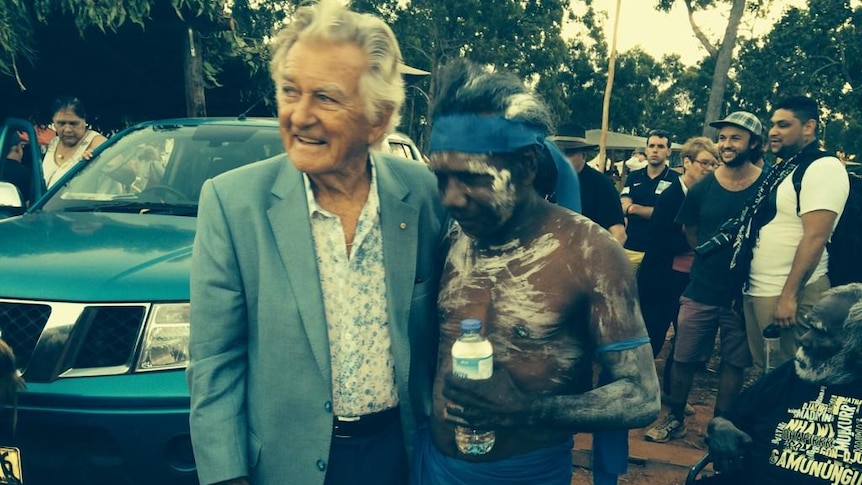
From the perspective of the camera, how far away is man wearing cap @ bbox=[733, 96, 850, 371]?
3.63m

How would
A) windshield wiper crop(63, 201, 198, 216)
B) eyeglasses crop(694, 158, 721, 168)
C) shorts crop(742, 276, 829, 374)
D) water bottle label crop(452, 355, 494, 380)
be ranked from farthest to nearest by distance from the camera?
eyeglasses crop(694, 158, 721, 168) < shorts crop(742, 276, 829, 374) < windshield wiper crop(63, 201, 198, 216) < water bottle label crop(452, 355, 494, 380)

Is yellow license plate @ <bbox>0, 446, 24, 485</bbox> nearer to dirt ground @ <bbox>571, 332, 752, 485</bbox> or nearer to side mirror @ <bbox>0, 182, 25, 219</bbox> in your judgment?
side mirror @ <bbox>0, 182, 25, 219</bbox>

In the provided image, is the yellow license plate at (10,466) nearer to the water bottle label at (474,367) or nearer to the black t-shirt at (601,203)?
the water bottle label at (474,367)

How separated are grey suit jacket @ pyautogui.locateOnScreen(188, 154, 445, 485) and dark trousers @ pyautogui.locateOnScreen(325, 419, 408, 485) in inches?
2.7

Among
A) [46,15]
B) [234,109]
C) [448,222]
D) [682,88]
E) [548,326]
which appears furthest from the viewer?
[682,88]

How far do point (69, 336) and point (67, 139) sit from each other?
10.9 ft

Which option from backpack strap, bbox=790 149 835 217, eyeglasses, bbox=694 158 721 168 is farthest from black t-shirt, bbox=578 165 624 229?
eyeglasses, bbox=694 158 721 168

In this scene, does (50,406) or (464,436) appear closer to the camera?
(464,436)

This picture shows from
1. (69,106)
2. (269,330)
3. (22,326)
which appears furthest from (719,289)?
(69,106)

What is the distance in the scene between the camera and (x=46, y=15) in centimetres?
767

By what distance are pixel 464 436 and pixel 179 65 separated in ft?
32.7

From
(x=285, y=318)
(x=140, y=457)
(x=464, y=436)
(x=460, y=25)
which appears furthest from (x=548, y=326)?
(x=460, y=25)

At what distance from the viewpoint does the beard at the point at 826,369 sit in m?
2.40

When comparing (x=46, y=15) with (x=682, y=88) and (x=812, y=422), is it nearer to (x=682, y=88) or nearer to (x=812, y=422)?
(x=812, y=422)
